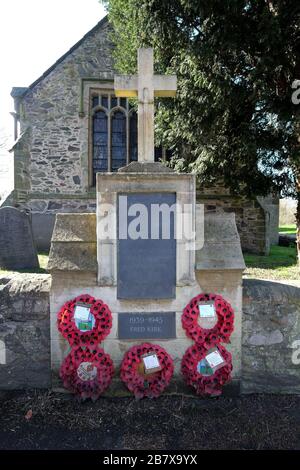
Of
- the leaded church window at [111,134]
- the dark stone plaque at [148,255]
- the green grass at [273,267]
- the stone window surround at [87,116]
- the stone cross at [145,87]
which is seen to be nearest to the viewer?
the dark stone plaque at [148,255]

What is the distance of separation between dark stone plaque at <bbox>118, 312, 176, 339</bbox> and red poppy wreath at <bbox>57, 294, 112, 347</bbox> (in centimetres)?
14

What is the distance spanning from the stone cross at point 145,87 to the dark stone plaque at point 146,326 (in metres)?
1.48

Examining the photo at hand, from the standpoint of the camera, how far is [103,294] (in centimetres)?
349

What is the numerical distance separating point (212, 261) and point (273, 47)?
5699mm

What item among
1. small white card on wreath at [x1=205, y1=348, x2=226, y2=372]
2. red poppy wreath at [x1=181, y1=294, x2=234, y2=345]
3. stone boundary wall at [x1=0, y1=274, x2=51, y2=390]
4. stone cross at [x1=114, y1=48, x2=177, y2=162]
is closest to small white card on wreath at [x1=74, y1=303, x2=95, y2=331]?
stone boundary wall at [x1=0, y1=274, x2=51, y2=390]

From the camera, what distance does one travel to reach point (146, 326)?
3.51 m

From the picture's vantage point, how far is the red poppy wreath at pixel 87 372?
3.36m

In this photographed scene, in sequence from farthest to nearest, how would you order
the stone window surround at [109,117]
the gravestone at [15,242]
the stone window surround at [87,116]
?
the stone window surround at [109,117]
the stone window surround at [87,116]
the gravestone at [15,242]

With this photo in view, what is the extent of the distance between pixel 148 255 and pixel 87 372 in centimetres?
116

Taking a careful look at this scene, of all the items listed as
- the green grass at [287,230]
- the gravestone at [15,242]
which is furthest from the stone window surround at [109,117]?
the green grass at [287,230]

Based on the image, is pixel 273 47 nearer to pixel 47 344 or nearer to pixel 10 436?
pixel 47 344

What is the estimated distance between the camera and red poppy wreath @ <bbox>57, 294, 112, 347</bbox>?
3.40 metres

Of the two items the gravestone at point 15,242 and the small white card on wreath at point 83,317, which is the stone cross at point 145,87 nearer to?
the small white card on wreath at point 83,317

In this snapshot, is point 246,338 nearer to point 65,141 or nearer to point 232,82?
point 232,82
